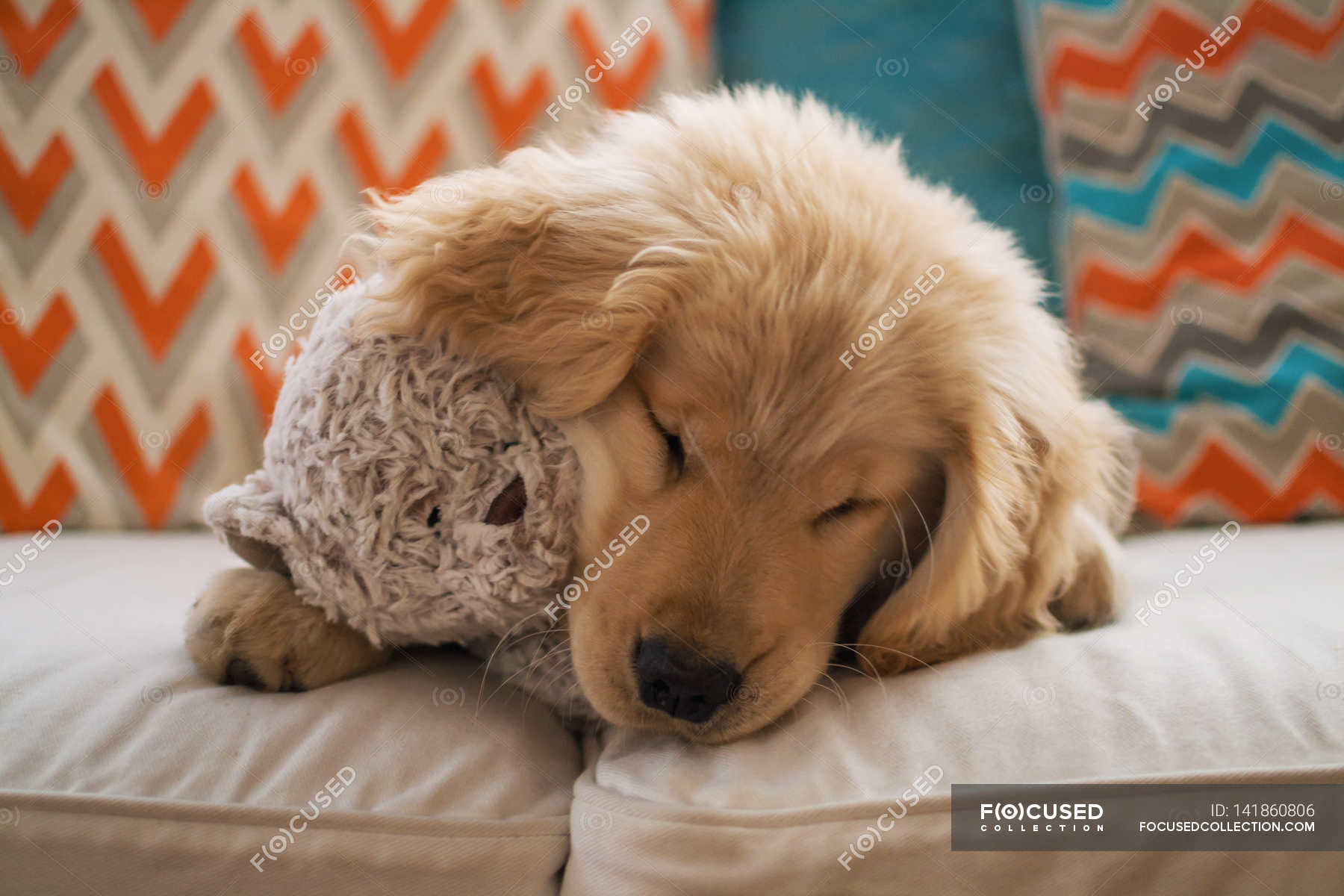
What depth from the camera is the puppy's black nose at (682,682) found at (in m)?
1.24

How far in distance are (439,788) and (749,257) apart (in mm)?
862

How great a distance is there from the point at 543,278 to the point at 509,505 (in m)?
0.36

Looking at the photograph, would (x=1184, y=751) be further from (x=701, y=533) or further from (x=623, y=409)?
(x=623, y=409)

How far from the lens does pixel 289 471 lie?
4.46 ft

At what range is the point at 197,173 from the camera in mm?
2348

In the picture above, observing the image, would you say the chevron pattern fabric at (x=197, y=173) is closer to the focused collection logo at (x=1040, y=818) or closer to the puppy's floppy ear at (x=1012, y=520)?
the puppy's floppy ear at (x=1012, y=520)

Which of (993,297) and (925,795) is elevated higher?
(993,297)

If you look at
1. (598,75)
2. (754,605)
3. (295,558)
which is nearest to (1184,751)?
(754,605)

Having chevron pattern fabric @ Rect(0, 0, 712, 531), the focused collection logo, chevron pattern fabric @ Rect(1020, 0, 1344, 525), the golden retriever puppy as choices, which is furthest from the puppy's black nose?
chevron pattern fabric @ Rect(1020, 0, 1344, 525)

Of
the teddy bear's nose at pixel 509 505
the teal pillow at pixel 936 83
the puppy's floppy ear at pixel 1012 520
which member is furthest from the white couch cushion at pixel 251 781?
the teal pillow at pixel 936 83

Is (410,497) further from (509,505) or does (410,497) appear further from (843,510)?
(843,510)

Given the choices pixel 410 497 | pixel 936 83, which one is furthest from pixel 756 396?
pixel 936 83

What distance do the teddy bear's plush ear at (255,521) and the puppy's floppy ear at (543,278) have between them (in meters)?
0.30

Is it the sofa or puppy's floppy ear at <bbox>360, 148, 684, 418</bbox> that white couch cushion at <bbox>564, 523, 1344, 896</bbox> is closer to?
the sofa
